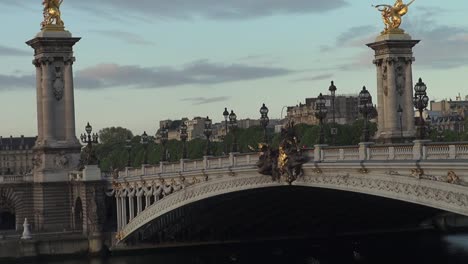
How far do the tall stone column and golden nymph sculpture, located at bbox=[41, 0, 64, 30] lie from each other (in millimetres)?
369

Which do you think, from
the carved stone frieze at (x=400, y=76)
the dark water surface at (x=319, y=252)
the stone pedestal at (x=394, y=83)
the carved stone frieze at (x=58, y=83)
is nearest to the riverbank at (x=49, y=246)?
the dark water surface at (x=319, y=252)

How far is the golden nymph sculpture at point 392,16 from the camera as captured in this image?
7744 centimetres

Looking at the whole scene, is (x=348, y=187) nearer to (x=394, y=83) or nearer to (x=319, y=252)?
(x=319, y=252)

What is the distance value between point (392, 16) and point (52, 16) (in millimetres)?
22504

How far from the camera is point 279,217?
230 feet

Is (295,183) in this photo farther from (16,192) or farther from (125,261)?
(16,192)

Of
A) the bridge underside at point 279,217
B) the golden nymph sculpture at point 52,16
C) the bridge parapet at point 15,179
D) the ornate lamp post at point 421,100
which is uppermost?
the golden nymph sculpture at point 52,16

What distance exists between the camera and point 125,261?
70938 millimetres

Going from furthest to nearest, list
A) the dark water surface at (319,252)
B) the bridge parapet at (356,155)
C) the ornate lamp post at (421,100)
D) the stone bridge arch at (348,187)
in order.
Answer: the dark water surface at (319,252)
the ornate lamp post at (421,100)
the bridge parapet at (356,155)
the stone bridge arch at (348,187)

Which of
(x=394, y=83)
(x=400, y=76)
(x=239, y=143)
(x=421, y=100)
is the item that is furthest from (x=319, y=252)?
(x=239, y=143)

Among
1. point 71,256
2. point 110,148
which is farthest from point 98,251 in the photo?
point 110,148

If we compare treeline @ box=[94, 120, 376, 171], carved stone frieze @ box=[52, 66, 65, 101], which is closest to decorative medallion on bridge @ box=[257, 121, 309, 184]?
treeline @ box=[94, 120, 376, 171]

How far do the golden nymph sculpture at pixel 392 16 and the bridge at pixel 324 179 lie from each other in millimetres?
17939

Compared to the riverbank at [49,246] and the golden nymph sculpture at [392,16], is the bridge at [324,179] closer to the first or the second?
the riverbank at [49,246]
